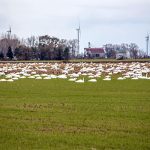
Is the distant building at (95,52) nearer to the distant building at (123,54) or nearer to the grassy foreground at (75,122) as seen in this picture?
the distant building at (123,54)

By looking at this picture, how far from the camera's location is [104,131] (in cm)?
1151

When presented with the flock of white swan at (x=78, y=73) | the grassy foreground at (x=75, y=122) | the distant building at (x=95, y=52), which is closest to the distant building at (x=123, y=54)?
the distant building at (x=95, y=52)

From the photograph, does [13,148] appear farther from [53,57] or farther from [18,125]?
[53,57]

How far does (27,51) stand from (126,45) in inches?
2614

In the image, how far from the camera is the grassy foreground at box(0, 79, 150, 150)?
10.1 meters

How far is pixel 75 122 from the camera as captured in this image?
12836mm

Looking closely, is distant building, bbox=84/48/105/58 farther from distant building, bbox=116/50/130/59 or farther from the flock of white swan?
the flock of white swan

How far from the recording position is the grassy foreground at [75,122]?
10109 millimetres

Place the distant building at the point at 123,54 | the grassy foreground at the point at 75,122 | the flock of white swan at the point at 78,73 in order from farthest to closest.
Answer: the distant building at the point at 123,54 < the flock of white swan at the point at 78,73 < the grassy foreground at the point at 75,122

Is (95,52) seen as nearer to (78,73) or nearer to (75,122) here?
(78,73)

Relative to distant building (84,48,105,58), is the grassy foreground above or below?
below

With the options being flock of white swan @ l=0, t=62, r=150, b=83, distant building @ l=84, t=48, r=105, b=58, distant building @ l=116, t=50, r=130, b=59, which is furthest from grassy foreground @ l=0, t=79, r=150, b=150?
distant building @ l=84, t=48, r=105, b=58

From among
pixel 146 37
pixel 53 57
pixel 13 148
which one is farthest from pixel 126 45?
pixel 13 148

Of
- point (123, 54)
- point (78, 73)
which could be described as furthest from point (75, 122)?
point (123, 54)
